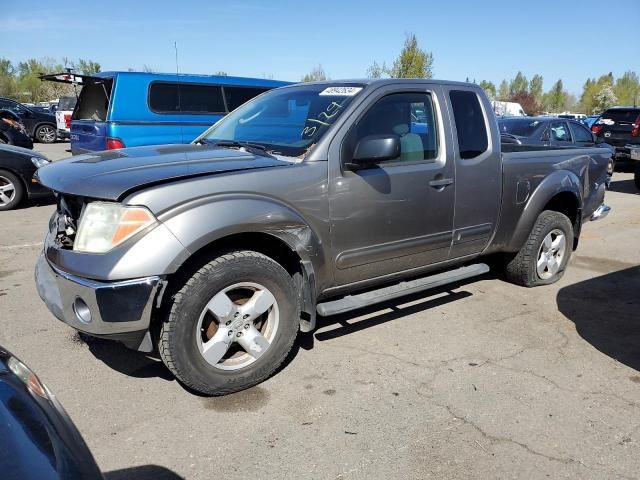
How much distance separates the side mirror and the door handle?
58 cm

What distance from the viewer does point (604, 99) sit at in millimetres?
77125

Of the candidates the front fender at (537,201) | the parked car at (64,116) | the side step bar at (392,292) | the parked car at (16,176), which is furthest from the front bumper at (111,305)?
the parked car at (64,116)

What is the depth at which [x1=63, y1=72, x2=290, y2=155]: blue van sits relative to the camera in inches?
305

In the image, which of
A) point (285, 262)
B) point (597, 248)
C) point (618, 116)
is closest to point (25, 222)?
point (285, 262)

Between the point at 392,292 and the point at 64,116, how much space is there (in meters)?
18.6

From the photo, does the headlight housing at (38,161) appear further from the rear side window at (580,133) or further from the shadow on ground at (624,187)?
the shadow on ground at (624,187)

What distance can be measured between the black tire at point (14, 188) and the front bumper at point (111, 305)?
6.43 metres

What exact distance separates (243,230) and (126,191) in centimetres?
65

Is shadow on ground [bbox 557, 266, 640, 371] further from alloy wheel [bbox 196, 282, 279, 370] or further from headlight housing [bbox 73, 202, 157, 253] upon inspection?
headlight housing [bbox 73, 202, 157, 253]

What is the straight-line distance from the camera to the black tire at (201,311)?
2832 millimetres

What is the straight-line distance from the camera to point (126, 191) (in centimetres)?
272

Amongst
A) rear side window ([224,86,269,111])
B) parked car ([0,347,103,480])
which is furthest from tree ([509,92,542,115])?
parked car ([0,347,103,480])

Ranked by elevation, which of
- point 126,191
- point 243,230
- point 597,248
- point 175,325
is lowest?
point 597,248

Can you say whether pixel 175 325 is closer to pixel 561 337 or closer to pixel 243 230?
pixel 243 230
